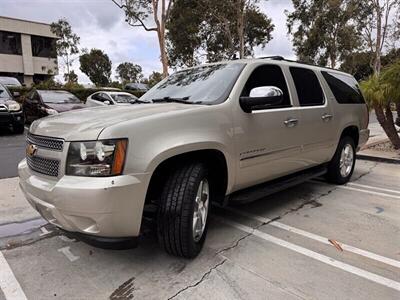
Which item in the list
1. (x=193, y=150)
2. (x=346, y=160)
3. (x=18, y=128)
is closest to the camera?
(x=193, y=150)

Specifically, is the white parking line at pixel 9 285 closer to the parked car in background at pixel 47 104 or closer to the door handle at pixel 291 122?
the door handle at pixel 291 122

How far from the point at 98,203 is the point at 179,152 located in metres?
0.77

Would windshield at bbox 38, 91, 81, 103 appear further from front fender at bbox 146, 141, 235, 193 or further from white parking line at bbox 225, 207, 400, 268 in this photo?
front fender at bbox 146, 141, 235, 193

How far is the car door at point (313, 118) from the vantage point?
4.51 meters

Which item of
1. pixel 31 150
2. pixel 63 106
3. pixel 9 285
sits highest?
pixel 63 106

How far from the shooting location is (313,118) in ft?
15.2

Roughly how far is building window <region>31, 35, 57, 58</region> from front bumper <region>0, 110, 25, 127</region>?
3178 centimetres

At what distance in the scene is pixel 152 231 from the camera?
3098mm

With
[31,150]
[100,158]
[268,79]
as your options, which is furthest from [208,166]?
[31,150]

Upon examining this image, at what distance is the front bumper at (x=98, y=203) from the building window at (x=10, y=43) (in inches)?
1607

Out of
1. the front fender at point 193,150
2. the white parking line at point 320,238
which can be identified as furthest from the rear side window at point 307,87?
the front fender at point 193,150

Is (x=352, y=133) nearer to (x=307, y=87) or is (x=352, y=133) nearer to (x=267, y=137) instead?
(x=307, y=87)

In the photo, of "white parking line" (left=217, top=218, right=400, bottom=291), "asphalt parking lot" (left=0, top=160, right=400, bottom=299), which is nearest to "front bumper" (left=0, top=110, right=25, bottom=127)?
"asphalt parking lot" (left=0, top=160, right=400, bottom=299)

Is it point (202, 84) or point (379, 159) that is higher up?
point (202, 84)
